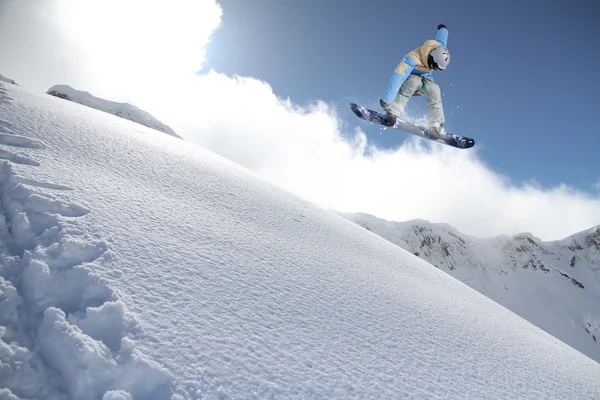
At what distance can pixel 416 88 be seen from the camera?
19.5 feet

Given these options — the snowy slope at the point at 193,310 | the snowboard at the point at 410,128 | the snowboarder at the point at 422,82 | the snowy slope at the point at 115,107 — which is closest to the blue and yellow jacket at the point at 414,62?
the snowboarder at the point at 422,82

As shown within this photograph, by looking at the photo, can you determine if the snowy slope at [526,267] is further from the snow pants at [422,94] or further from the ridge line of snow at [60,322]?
the ridge line of snow at [60,322]

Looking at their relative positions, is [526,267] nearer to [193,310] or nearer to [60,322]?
[193,310]

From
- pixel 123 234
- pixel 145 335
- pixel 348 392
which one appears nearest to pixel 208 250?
pixel 123 234

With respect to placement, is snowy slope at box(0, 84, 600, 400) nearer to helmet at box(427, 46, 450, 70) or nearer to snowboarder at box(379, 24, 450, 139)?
snowboarder at box(379, 24, 450, 139)

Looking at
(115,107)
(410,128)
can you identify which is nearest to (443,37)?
(410,128)

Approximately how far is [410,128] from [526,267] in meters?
148

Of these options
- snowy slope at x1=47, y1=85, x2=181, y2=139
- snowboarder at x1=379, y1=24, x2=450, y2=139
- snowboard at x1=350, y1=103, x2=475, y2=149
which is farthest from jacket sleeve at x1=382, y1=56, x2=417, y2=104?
snowy slope at x1=47, y1=85, x2=181, y2=139

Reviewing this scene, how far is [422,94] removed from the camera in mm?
6184

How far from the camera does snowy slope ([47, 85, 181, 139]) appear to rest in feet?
361

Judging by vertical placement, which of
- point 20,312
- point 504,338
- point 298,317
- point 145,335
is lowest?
point 20,312

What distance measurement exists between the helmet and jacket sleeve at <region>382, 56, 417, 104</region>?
31 centimetres

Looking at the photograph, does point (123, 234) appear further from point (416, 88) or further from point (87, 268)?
point (416, 88)

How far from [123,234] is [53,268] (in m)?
0.47
